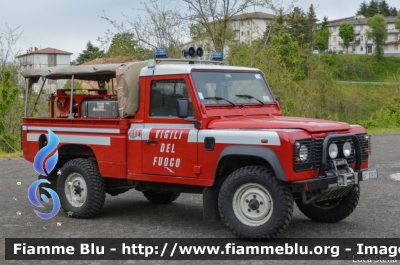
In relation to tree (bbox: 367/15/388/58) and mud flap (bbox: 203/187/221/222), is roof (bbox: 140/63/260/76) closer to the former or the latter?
mud flap (bbox: 203/187/221/222)

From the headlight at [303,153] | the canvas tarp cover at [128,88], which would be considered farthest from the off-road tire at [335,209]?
the canvas tarp cover at [128,88]

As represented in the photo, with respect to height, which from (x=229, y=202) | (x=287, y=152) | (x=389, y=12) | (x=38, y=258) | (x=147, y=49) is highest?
(x=389, y=12)

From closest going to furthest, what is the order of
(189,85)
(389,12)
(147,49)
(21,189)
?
(189,85)
(21,189)
(147,49)
(389,12)

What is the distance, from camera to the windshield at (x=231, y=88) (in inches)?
329

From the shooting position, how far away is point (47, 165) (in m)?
9.60

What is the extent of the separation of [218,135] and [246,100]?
1182 mm

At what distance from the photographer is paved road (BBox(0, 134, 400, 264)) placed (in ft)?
26.7

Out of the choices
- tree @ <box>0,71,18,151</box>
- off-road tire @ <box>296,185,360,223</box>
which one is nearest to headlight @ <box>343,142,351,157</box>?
off-road tire @ <box>296,185,360,223</box>

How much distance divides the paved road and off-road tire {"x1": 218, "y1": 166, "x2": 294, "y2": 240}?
A: 1.84 ft

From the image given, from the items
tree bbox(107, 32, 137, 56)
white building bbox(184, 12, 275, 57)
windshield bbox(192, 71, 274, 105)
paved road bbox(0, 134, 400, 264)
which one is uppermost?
white building bbox(184, 12, 275, 57)

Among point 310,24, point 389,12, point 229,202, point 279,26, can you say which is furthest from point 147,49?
point 389,12

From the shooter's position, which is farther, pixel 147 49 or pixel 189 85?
pixel 147 49

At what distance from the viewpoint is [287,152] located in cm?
707

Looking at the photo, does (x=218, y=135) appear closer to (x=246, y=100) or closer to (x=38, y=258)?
(x=246, y=100)
